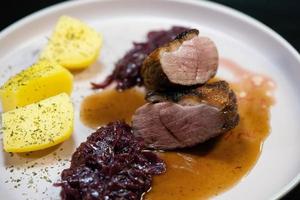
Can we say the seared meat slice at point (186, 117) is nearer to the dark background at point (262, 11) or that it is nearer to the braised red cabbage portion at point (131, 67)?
the braised red cabbage portion at point (131, 67)

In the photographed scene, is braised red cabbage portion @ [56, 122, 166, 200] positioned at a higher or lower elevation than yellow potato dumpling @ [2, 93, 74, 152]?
lower

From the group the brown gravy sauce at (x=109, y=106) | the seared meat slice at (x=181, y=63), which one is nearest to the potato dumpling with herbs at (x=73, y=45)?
the brown gravy sauce at (x=109, y=106)

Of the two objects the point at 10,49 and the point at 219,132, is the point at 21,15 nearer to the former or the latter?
the point at 10,49

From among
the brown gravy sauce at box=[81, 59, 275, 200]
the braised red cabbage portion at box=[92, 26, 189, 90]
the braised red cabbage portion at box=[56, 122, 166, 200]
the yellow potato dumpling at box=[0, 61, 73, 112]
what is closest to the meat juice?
the brown gravy sauce at box=[81, 59, 275, 200]

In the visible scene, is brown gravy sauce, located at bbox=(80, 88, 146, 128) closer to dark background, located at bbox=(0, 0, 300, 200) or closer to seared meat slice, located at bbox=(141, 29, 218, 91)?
seared meat slice, located at bbox=(141, 29, 218, 91)

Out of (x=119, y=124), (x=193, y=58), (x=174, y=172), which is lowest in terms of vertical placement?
(x=174, y=172)

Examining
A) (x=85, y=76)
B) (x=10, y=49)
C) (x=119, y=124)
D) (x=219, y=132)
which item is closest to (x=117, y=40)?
(x=85, y=76)
